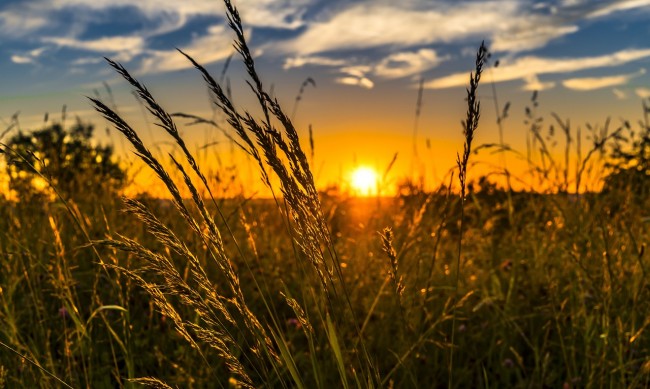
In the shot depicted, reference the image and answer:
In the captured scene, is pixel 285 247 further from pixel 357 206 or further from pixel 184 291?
pixel 184 291

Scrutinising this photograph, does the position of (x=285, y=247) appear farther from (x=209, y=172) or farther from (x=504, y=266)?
(x=504, y=266)

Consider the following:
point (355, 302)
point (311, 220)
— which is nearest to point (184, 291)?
point (311, 220)

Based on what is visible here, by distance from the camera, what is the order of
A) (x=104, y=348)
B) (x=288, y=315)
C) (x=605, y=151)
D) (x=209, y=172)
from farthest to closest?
1. (x=209, y=172)
2. (x=605, y=151)
3. (x=288, y=315)
4. (x=104, y=348)

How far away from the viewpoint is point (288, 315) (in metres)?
3.90

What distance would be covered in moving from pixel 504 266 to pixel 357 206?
3.11 m

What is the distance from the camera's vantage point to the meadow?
4.46 feet

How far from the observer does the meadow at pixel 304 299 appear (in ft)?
4.46

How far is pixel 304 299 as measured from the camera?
5.95ft

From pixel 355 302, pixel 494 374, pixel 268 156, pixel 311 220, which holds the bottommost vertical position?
pixel 494 374

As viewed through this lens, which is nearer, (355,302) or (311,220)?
(311,220)

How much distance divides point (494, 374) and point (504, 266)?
1.02 metres

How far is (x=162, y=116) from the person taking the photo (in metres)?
1.31

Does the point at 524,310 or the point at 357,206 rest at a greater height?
the point at 357,206

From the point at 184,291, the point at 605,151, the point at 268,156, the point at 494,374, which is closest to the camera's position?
the point at 268,156
